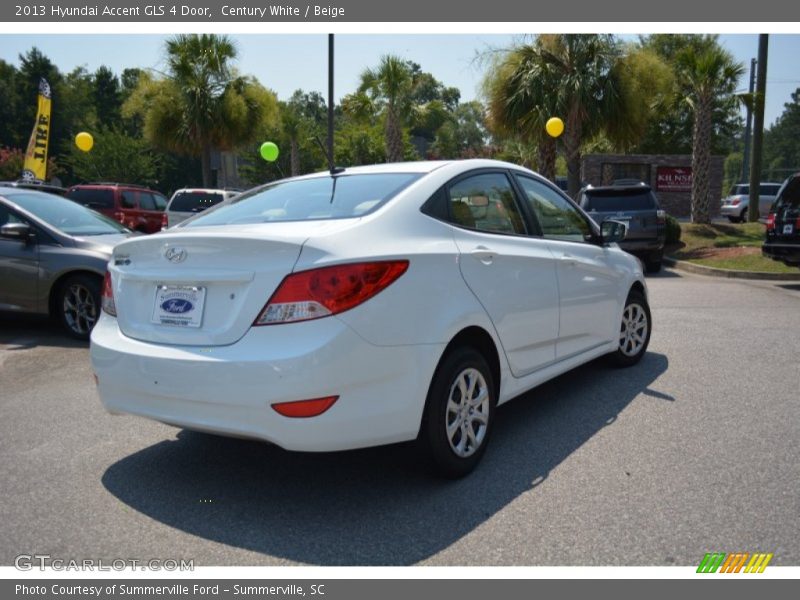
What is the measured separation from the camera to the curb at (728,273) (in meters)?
12.4

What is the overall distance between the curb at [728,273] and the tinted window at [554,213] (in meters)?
8.86

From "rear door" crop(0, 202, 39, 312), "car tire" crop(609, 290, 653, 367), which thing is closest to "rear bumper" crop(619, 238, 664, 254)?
"car tire" crop(609, 290, 653, 367)

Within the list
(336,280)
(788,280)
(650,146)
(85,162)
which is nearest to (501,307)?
(336,280)

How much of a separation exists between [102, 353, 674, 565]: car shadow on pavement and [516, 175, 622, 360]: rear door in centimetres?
63

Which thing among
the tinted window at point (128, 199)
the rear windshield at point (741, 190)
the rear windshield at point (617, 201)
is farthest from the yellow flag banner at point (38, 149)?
the rear windshield at point (741, 190)

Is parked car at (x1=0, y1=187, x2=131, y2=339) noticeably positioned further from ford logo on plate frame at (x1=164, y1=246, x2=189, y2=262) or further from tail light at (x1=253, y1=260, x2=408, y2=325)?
tail light at (x1=253, y1=260, x2=408, y2=325)

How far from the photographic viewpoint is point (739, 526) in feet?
10.2

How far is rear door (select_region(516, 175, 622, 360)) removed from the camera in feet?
15.4

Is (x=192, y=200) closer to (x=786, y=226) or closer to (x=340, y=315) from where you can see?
(x=786, y=226)

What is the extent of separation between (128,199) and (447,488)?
15.7 meters

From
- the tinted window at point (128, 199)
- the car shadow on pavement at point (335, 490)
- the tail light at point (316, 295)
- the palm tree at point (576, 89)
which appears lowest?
the car shadow on pavement at point (335, 490)

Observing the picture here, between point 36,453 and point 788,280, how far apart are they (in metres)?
12.4

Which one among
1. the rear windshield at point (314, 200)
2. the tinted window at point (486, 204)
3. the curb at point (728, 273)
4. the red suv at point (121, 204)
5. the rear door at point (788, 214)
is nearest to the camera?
the rear windshield at point (314, 200)

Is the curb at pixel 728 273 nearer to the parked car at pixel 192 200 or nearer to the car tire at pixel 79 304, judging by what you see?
the parked car at pixel 192 200
